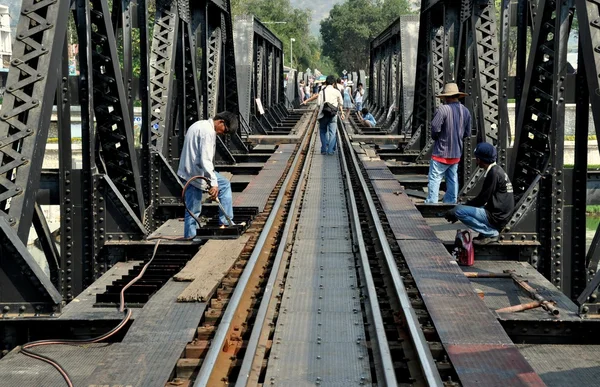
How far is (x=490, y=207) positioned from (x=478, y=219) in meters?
0.19

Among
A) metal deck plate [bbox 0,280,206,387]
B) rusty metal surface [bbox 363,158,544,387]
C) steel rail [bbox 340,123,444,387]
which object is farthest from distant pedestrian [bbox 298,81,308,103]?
metal deck plate [bbox 0,280,206,387]

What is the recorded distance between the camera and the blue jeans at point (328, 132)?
21.0 meters

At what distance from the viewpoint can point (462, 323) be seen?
23.1 ft

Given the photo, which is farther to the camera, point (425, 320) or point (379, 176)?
point (379, 176)

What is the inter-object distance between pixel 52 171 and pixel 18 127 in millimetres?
2525

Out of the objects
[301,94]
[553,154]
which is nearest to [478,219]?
[553,154]

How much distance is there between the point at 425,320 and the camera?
7414mm

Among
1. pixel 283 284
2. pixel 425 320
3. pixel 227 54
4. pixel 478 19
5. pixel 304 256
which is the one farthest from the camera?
pixel 227 54

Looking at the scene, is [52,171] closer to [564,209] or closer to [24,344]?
[24,344]

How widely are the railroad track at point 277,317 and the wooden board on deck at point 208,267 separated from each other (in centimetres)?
Result: 11

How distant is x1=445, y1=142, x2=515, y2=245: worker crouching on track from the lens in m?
10.1

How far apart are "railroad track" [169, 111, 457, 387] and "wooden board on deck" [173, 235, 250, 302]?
110mm

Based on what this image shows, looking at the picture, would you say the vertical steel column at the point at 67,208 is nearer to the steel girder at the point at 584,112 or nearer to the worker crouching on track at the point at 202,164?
the worker crouching on track at the point at 202,164

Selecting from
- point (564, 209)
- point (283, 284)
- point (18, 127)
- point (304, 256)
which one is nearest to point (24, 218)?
point (18, 127)
